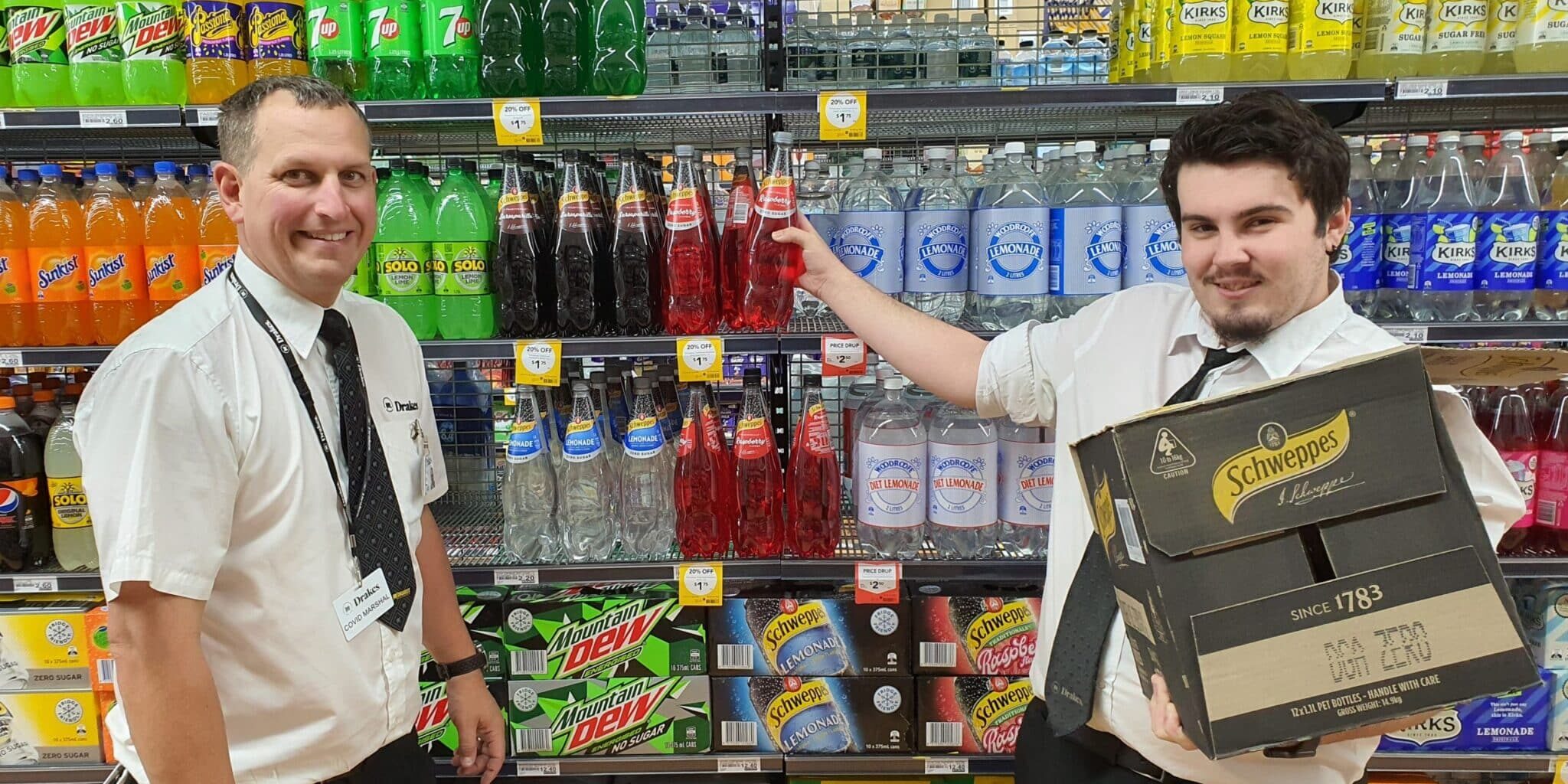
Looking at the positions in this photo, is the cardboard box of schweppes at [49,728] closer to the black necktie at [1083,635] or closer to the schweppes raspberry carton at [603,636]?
the schweppes raspberry carton at [603,636]

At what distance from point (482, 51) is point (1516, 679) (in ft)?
7.17

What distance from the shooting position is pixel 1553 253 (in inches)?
79.7

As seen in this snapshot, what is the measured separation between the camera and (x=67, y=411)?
7.35 feet

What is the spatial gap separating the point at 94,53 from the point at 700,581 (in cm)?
190

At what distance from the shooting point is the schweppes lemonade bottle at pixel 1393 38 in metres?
1.96

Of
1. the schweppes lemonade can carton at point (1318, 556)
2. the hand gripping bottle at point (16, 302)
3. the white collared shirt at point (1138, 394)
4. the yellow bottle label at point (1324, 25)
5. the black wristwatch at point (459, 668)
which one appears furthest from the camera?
the hand gripping bottle at point (16, 302)

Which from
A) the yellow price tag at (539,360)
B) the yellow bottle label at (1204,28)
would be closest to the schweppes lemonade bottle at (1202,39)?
the yellow bottle label at (1204,28)

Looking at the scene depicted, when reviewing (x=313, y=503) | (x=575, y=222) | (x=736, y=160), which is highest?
(x=736, y=160)

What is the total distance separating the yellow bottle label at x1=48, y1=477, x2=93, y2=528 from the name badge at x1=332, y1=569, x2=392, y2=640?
1298 millimetres

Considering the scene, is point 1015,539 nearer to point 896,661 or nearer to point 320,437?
point 896,661

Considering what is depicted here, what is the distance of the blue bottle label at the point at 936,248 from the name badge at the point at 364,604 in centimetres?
129

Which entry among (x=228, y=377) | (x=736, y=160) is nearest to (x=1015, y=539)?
(x=736, y=160)

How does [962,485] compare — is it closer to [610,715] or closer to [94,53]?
[610,715]

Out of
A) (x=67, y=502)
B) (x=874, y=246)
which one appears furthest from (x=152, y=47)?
(x=874, y=246)
